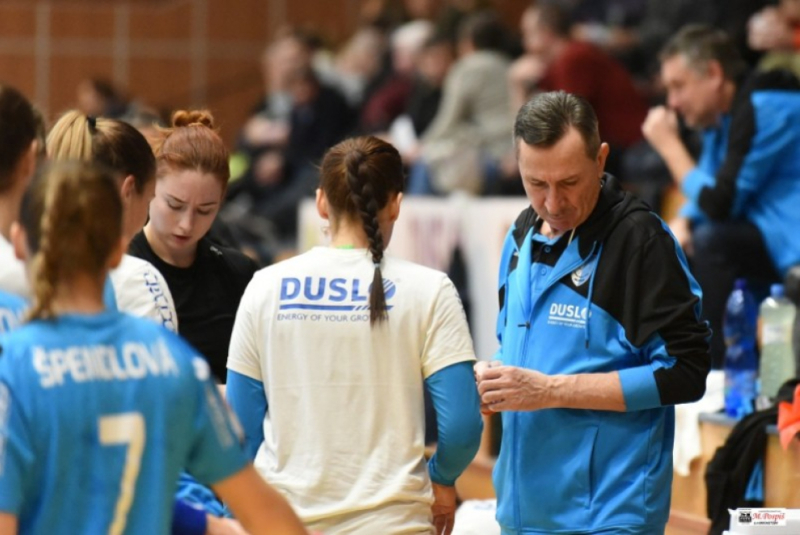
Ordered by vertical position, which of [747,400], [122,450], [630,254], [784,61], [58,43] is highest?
[58,43]

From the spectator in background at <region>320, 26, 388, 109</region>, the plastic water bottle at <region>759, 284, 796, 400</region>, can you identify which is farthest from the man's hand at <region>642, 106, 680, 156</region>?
the spectator in background at <region>320, 26, 388, 109</region>

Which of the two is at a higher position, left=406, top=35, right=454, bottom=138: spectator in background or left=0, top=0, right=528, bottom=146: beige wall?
left=0, top=0, right=528, bottom=146: beige wall

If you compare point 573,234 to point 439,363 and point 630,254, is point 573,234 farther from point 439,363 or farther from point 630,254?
point 439,363

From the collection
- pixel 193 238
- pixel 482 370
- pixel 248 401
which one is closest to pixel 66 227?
pixel 248 401

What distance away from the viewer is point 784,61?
646 cm

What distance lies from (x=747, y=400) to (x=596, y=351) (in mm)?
1861

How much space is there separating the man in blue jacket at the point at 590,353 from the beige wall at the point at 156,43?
10528mm

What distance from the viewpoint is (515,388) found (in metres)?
3.00

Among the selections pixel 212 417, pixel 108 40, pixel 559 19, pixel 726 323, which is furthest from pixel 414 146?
pixel 212 417

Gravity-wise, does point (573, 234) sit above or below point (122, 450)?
above

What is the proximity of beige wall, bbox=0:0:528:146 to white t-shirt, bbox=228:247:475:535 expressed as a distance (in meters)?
10.8

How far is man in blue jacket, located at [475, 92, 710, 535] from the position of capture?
9.91 ft

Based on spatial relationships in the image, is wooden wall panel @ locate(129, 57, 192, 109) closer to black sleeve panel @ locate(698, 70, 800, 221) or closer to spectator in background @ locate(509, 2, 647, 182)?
spectator in background @ locate(509, 2, 647, 182)

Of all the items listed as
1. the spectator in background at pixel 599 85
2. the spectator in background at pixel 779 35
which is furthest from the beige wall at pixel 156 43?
the spectator in background at pixel 779 35
